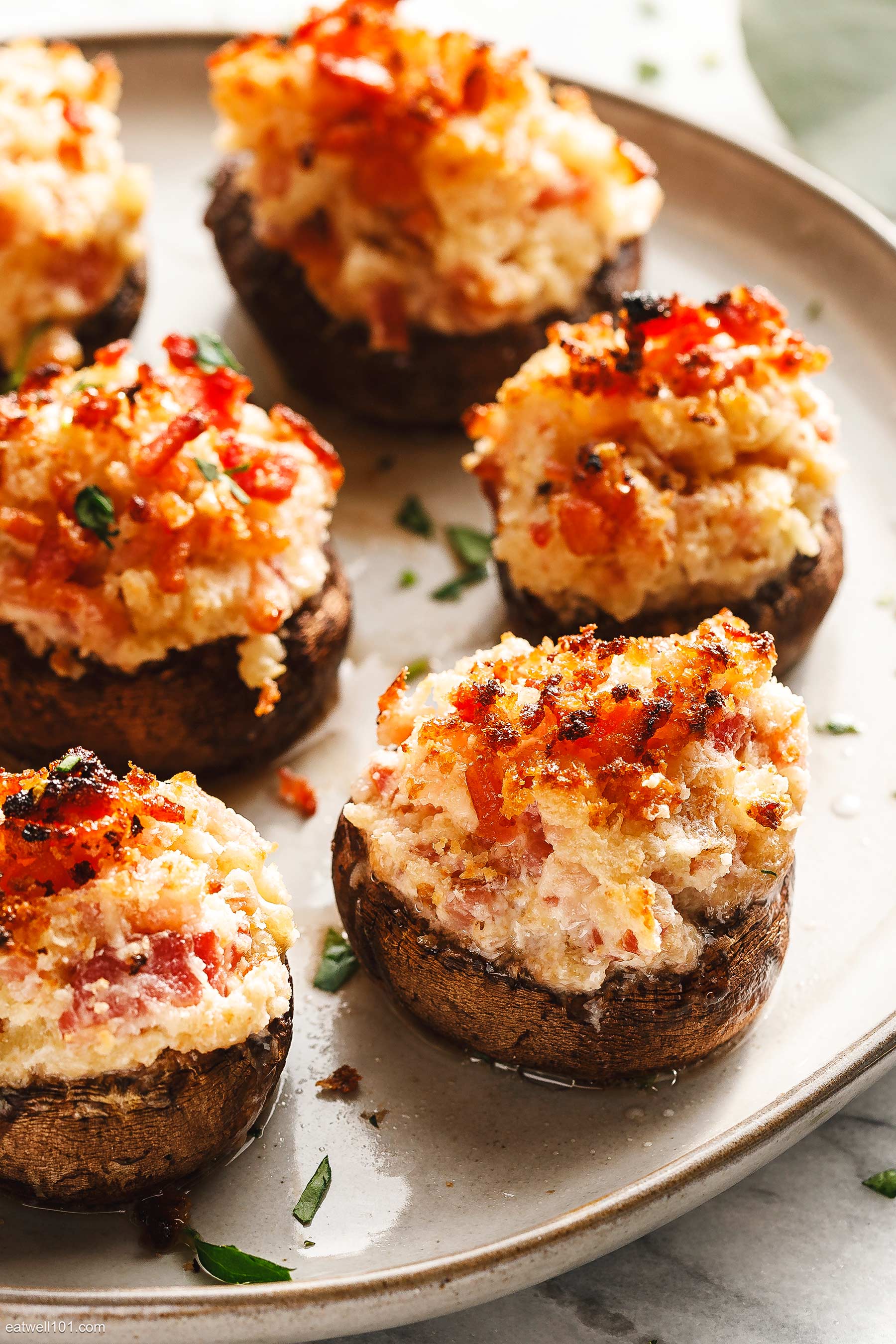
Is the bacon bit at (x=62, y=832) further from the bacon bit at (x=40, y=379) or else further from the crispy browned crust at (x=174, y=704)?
the bacon bit at (x=40, y=379)

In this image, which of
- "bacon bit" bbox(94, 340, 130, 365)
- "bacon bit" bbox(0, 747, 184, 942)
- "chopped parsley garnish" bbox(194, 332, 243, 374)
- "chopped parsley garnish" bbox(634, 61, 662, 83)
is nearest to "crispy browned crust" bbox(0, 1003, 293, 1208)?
"bacon bit" bbox(0, 747, 184, 942)

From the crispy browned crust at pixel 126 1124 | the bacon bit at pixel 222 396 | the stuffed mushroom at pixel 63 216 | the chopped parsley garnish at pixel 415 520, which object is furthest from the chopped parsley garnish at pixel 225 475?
the crispy browned crust at pixel 126 1124

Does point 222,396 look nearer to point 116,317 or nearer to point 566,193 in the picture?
point 116,317

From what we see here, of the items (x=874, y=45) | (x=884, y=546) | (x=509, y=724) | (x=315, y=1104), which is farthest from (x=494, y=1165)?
(x=874, y=45)

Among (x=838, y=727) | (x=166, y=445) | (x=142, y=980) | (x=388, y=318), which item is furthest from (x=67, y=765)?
(x=388, y=318)

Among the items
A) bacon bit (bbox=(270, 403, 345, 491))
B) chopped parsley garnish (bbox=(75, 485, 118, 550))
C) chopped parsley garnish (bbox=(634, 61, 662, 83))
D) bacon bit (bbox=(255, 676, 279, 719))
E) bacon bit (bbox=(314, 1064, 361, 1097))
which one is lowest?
bacon bit (bbox=(314, 1064, 361, 1097))

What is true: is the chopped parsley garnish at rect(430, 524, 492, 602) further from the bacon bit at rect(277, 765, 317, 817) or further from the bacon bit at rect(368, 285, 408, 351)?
the bacon bit at rect(277, 765, 317, 817)
